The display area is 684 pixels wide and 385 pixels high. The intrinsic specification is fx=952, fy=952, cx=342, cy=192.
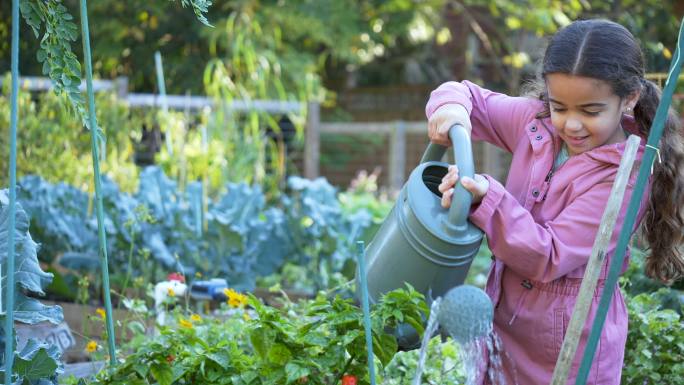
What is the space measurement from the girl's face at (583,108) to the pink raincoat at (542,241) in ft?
0.16

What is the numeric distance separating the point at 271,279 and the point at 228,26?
19.7 ft

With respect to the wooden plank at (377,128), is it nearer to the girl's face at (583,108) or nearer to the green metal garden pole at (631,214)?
the girl's face at (583,108)

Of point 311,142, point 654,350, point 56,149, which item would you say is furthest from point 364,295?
point 311,142

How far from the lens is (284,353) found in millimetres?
1802

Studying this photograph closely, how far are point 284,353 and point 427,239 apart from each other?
377 mm

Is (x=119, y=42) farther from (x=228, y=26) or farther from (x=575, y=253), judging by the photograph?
(x=575, y=253)

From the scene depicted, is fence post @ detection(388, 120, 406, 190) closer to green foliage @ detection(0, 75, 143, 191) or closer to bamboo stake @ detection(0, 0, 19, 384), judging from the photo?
green foliage @ detection(0, 75, 143, 191)

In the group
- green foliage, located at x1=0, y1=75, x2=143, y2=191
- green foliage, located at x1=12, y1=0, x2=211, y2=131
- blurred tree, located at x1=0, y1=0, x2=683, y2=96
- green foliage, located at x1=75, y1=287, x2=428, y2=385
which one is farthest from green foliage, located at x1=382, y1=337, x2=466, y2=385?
blurred tree, located at x1=0, y1=0, x2=683, y2=96

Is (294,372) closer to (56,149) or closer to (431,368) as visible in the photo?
(431,368)

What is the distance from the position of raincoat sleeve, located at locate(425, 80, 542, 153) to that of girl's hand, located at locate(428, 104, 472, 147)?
0.23ft

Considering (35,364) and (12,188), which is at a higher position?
(12,188)

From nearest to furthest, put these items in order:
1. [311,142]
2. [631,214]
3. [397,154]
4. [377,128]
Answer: [631,214]
[311,142]
[397,154]
[377,128]

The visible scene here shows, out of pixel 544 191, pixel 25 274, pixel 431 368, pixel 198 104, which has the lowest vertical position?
pixel 431 368

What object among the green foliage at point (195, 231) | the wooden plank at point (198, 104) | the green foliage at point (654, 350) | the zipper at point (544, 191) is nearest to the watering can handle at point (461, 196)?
the zipper at point (544, 191)
